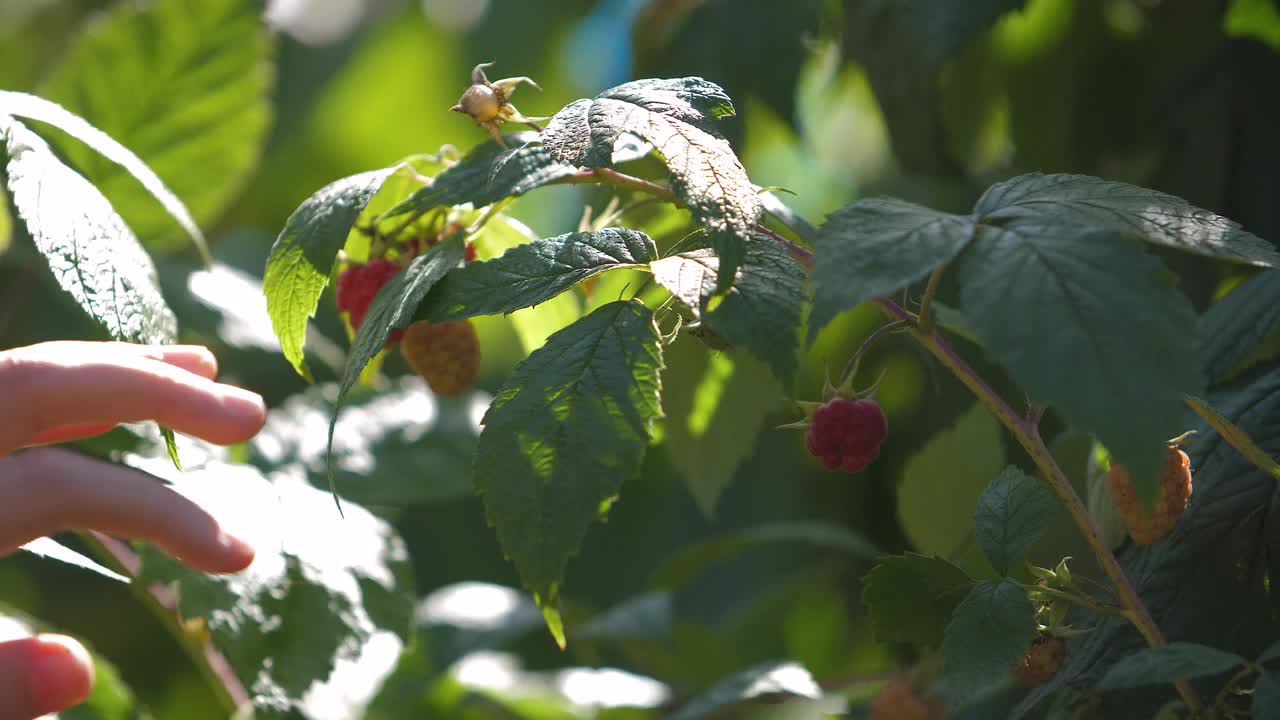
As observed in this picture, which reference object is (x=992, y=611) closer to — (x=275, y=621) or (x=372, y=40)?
(x=275, y=621)

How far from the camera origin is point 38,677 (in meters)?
0.43

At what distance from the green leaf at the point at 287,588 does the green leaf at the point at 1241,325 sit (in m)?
Answer: 0.45

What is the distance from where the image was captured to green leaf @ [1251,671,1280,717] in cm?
34

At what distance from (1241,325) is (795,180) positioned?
2.63 feet

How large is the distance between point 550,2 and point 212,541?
1.70 metres

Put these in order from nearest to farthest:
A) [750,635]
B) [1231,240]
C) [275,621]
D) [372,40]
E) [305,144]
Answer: [1231,240]
[275,621]
[750,635]
[305,144]
[372,40]

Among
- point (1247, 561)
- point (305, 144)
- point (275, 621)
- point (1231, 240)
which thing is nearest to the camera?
point (1231, 240)

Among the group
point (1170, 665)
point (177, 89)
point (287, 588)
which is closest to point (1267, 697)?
point (1170, 665)

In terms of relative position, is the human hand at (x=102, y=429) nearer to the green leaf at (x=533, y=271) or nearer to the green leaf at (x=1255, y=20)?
the green leaf at (x=533, y=271)

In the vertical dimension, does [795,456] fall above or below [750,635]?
above

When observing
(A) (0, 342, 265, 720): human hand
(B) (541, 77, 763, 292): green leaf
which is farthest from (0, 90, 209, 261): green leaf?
(B) (541, 77, 763, 292): green leaf

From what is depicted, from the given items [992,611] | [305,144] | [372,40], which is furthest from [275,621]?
[372,40]

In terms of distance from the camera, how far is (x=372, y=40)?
74.2 inches

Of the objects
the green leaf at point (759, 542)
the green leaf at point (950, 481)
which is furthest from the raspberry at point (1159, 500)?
the green leaf at point (759, 542)
